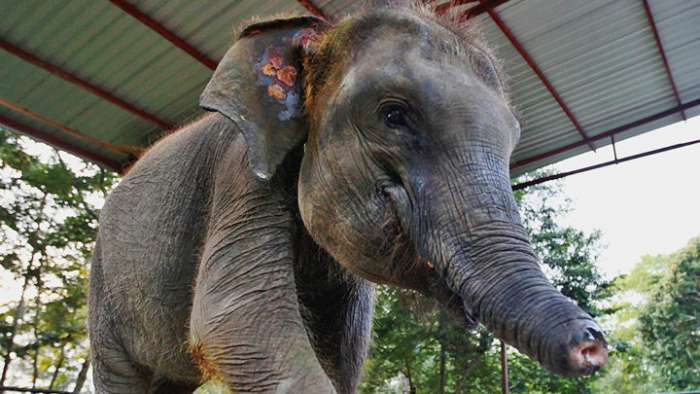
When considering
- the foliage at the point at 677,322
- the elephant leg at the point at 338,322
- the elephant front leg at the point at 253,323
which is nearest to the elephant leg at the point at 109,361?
the elephant leg at the point at 338,322

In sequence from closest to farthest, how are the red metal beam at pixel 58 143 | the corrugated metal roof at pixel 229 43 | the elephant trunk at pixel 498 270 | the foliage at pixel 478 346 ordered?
1. the elephant trunk at pixel 498 270
2. the corrugated metal roof at pixel 229 43
3. the red metal beam at pixel 58 143
4. the foliage at pixel 478 346

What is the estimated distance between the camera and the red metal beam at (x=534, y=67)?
646 centimetres

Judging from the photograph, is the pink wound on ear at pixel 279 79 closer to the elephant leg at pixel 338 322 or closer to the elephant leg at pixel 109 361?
the elephant leg at pixel 338 322

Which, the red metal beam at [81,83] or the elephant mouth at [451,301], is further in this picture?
the red metal beam at [81,83]

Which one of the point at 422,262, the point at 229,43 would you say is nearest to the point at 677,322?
the point at 229,43

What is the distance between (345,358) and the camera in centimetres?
287

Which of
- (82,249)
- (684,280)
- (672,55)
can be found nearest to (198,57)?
(672,55)

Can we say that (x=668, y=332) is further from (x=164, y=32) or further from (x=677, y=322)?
(x=164, y=32)

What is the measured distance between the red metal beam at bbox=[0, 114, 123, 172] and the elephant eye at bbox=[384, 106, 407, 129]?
18.7ft

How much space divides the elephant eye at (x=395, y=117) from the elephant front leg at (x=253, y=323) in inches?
22.5

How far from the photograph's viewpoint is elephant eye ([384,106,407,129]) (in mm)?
2100

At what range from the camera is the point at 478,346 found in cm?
1484

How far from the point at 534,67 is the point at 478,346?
8.97 meters

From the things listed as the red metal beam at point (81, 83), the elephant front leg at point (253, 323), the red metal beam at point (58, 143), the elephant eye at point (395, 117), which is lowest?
the elephant front leg at point (253, 323)
